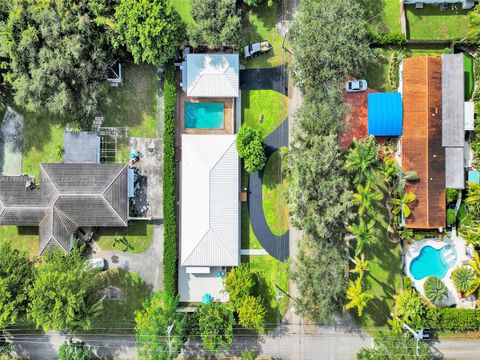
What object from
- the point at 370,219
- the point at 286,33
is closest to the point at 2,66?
the point at 286,33

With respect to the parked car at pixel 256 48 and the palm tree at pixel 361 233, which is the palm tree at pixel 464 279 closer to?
the palm tree at pixel 361 233

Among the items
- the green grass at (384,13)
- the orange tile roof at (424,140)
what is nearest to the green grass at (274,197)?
the orange tile roof at (424,140)

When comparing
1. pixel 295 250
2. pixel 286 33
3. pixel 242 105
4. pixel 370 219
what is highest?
Result: pixel 286 33

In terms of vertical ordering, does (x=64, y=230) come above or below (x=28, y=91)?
below

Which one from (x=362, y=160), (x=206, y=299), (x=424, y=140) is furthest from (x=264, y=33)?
(x=206, y=299)

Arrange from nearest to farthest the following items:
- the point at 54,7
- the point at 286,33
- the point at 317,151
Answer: the point at 317,151 → the point at 54,7 → the point at 286,33

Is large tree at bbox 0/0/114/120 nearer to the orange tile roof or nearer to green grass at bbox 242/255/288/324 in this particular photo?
green grass at bbox 242/255/288/324

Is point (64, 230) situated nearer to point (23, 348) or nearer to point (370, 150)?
point (23, 348)
